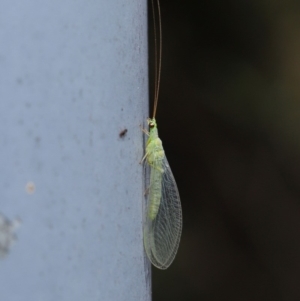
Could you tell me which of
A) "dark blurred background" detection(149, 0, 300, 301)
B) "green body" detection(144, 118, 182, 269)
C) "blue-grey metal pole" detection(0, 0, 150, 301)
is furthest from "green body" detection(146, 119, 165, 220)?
"dark blurred background" detection(149, 0, 300, 301)

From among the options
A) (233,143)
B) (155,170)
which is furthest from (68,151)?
(233,143)

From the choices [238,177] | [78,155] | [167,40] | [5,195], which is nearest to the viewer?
[5,195]

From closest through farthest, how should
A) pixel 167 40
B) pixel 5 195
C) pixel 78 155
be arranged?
1. pixel 5 195
2. pixel 78 155
3. pixel 167 40

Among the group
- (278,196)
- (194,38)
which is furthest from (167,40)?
(278,196)

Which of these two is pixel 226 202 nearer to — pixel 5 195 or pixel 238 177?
pixel 238 177

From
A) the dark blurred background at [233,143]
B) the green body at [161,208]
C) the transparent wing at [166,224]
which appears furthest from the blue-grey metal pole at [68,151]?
the dark blurred background at [233,143]

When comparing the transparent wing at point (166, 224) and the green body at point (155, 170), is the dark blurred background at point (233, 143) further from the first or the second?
the green body at point (155, 170)
